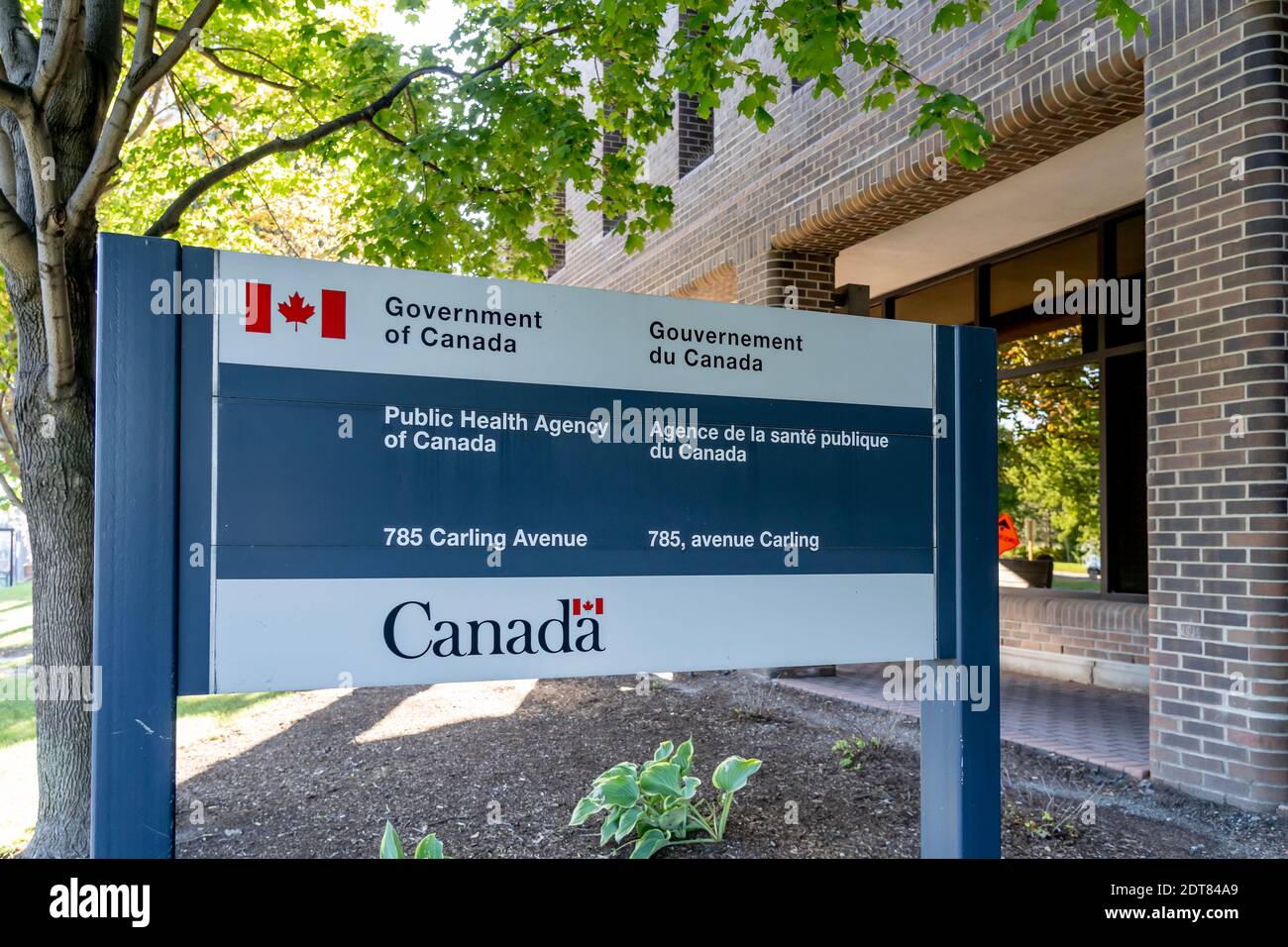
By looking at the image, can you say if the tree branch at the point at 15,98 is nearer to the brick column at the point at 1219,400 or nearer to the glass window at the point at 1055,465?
the brick column at the point at 1219,400

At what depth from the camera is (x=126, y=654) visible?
243 cm

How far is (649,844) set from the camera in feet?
13.9

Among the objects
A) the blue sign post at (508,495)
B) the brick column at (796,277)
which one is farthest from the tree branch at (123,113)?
the brick column at (796,277)

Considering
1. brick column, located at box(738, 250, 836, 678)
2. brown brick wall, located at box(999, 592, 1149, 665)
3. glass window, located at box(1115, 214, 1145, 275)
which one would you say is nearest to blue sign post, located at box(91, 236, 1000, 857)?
brown brick wall, located at box(999, 592, 1149, 665)

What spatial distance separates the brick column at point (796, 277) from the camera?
929 cm

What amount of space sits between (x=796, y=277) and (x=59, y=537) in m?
6.86

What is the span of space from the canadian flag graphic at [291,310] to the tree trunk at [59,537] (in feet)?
7.39

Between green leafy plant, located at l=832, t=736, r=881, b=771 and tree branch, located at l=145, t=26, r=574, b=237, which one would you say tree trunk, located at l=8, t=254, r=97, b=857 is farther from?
green leafy plant, located at l=832, t=736, r=881, b=771

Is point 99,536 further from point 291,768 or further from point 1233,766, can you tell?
point 1233,766

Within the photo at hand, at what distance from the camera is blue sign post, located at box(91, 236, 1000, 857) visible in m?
2.47

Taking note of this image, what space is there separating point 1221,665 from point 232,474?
4.84 m

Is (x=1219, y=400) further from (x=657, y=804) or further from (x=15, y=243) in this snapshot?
(x=15, y=243)

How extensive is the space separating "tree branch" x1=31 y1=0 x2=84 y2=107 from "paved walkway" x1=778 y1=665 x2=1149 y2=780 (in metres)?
5.61
